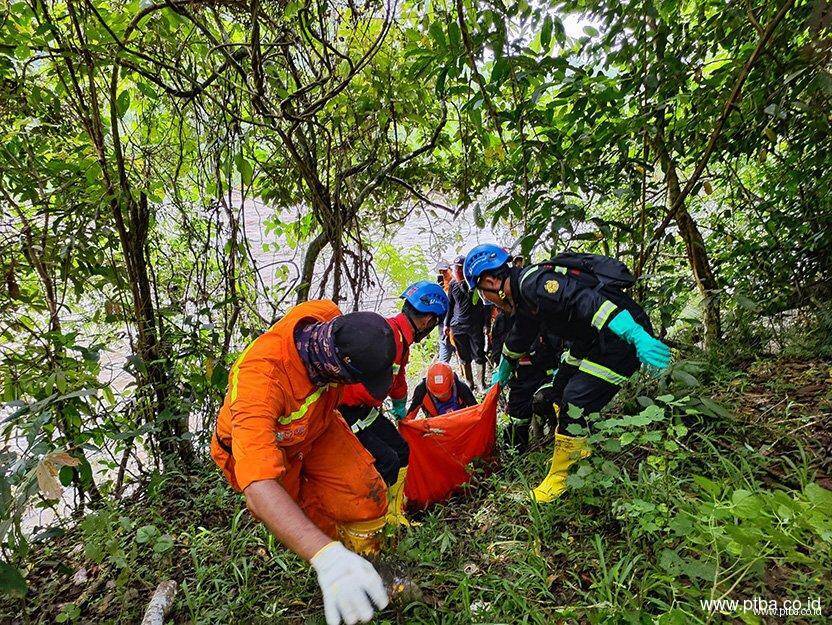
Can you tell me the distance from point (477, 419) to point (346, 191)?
2403 millimetres

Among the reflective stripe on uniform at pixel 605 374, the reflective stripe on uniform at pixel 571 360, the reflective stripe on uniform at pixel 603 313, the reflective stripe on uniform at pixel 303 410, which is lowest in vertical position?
the reflective stripe on uniform at pixel 605 374

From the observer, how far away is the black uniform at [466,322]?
637 cm

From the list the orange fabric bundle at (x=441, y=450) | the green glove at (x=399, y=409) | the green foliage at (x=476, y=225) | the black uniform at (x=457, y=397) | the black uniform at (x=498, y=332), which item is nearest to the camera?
the green foliage at (x=476, y=225)

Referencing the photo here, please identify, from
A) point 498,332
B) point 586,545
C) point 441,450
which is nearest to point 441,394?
point 441,450

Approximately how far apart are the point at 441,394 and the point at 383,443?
4.53ft

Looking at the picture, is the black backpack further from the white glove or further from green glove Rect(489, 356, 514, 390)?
the white glove

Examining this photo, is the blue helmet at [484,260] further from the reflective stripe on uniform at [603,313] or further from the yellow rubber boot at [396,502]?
the yellow rubber boot at [396,502]

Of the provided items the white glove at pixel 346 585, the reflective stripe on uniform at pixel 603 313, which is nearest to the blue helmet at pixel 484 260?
the reflective stripe on uniform at pixel 603 313

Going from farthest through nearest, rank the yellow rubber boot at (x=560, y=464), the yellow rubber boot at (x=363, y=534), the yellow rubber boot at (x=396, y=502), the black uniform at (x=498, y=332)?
1. the black uniform at (x=498, y=332)
2. the yellow rubber boot at (x=560, y=464)
3. the yellow rubber boot at (x=396, y=502)
4. the yellow rubber boot at (x=363, y=534)

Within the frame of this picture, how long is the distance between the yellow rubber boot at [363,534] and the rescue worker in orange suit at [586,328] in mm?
921

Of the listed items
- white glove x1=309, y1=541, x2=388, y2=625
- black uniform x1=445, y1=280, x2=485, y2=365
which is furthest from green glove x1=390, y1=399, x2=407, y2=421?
black uniform x1=445, y1=280, x2=485, y2=365

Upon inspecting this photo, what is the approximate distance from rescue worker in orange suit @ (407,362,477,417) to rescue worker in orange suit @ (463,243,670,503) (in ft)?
4.80

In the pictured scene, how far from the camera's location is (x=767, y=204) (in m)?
3.96

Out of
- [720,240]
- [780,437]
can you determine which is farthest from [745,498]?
[720,240]
